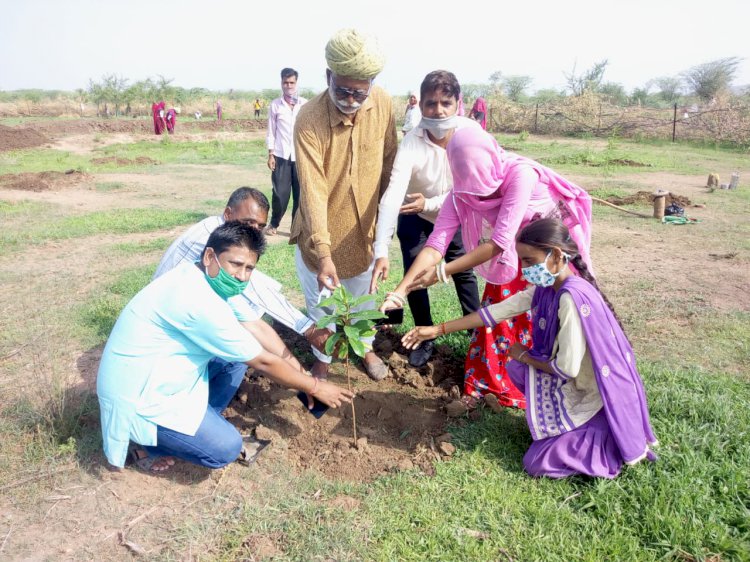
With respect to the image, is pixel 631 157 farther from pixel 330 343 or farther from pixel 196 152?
pixel 330 343

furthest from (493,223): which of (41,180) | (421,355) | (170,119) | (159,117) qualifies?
(170,119)

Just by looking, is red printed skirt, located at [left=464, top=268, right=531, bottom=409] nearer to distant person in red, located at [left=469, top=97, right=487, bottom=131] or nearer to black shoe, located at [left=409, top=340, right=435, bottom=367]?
black shoe, located at [left=409, top=340, right=435, bottom=367]

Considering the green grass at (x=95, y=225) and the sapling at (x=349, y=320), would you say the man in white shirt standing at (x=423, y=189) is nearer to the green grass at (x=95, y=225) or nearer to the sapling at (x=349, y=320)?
the sapling at (x=349, y=320)

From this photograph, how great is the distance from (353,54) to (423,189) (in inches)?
42.6

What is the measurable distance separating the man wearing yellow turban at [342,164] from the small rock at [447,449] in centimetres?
103

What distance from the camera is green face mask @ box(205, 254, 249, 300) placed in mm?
2512

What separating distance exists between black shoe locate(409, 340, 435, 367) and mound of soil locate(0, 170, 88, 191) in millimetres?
10301

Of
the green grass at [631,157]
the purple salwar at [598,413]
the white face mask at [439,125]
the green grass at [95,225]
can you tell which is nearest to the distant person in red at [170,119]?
the green grass at [631,157]

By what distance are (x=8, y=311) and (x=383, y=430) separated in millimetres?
3704

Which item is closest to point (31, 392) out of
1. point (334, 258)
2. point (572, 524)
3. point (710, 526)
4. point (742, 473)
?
point (334, 258)

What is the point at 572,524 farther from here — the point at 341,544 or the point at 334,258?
the point at 334,258

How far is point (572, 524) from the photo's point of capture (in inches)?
93.0

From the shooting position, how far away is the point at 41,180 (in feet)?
37.8

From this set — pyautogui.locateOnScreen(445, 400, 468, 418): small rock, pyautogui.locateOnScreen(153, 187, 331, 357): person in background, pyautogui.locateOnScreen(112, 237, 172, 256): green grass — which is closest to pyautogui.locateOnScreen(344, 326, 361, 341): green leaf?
pyautogui.locateOnScreen(153, 187, 331, 357): person in background
